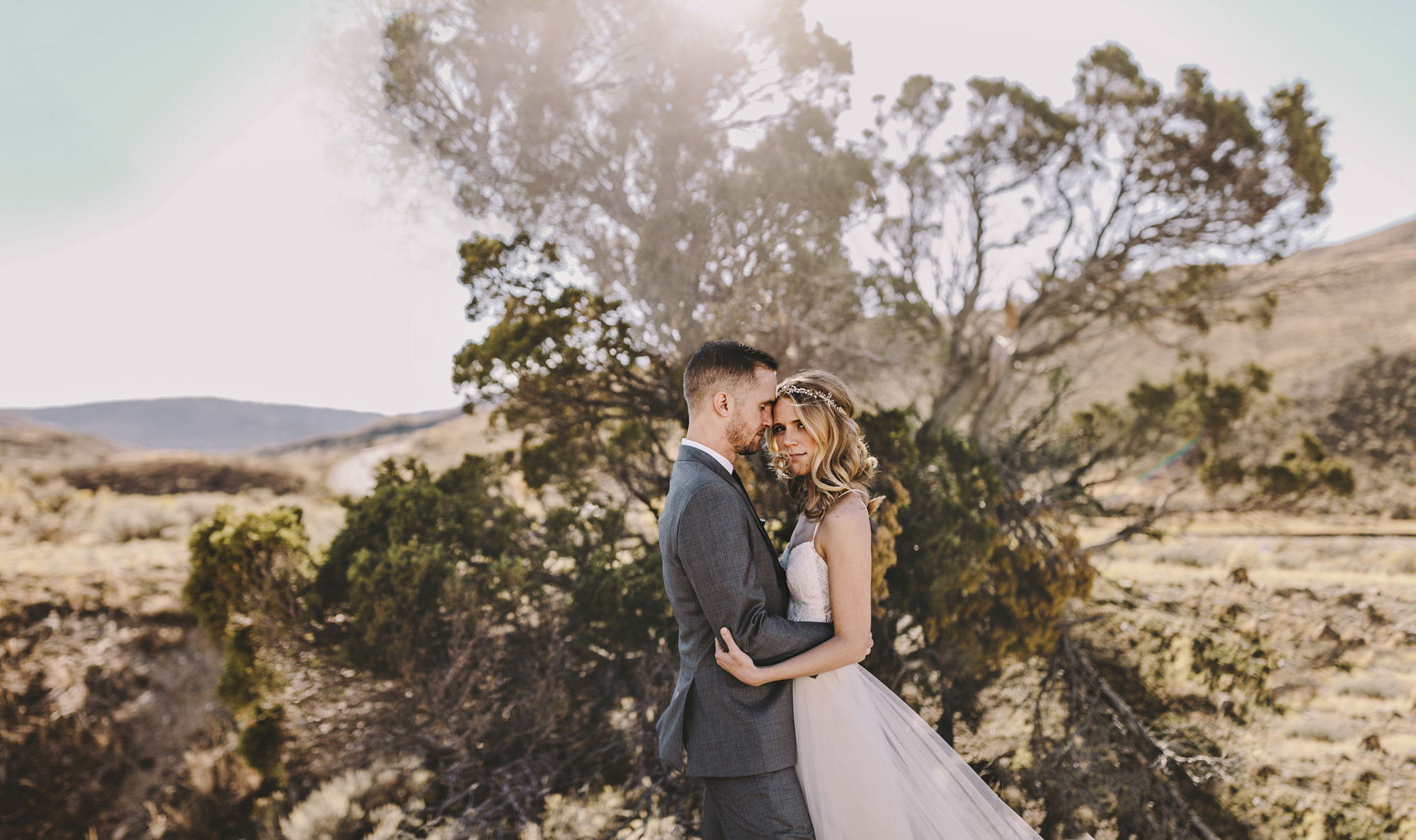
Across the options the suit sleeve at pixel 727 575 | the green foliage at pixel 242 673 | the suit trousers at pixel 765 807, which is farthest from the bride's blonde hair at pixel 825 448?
the green foliage at pixel 242 673

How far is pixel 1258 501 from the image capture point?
23.0 feet

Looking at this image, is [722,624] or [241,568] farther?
[241,568]

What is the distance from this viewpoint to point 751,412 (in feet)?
7.06

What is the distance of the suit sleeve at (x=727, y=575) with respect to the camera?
185 centimetres

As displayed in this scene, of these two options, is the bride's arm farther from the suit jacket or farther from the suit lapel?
the suit lapel

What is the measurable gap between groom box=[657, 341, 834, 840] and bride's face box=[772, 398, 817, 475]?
0.18 meters

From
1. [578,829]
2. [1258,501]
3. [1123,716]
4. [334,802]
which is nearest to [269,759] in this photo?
[334,802]

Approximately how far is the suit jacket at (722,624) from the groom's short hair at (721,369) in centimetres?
22

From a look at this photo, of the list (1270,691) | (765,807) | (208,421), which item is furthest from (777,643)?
(208,421)

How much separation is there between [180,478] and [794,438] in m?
25.6

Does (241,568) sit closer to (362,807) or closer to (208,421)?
(362,807)

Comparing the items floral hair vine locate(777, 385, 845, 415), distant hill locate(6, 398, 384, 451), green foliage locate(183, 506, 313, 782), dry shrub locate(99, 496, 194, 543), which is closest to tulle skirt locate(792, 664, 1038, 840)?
floral hair vine locate(777, 385, 845, 415)

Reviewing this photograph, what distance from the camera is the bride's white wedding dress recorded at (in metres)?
2.04

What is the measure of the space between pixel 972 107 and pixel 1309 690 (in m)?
7.74
